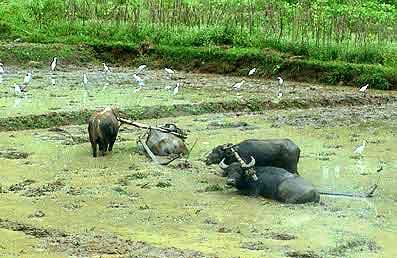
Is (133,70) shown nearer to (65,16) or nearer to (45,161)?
(65,16)

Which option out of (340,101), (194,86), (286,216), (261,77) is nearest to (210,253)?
(286,216)

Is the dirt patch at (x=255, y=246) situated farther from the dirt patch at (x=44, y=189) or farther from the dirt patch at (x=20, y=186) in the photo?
the dirt patch at (x=20, y=186)

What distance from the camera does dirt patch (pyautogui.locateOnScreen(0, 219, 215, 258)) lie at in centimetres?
527

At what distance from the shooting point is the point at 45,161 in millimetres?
8062

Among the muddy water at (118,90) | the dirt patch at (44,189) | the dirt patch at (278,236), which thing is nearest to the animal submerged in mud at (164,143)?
the dirt patch at (44,189)

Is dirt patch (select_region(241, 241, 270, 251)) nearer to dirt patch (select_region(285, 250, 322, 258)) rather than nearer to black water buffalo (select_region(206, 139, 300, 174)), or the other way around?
dirt patch (select_region(285, 250, 322, 258))

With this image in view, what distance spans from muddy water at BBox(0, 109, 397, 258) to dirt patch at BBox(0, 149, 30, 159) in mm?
59

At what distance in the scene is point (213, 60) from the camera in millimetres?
15875

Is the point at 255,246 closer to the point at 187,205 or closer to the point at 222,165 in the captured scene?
the point at 187,205

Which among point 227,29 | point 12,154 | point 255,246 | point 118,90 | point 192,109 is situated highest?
point 255,246

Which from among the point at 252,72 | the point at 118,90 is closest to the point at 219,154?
the point at 118,90

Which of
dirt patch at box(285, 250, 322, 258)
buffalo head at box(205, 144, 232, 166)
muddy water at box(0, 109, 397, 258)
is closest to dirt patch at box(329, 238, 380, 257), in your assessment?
muddy water at box(0, 109, 397, 258)

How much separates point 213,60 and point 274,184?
9201 millimetres

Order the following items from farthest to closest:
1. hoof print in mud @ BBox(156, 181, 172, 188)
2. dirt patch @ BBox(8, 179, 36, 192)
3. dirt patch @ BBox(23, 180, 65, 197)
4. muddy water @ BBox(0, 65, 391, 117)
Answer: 1. muddy water @ BBox(0, 65, 391, 117)
2. hoof print in mud @ BBox(156, 181, 172, 188)
3. dirt patch @ BBox(8, 179, 36, 192)
4. dirt patch @ BBox(23, 180, 65, 197)
